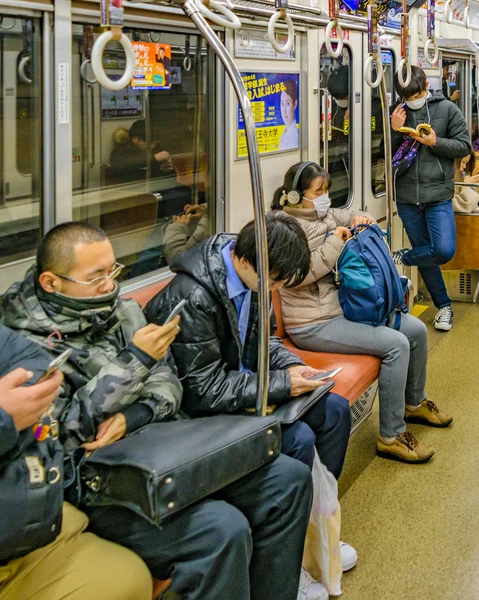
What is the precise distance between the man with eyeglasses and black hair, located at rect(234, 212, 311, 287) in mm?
437

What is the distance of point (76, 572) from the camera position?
6.25ft

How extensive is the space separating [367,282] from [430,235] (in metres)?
2.13

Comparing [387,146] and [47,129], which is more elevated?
[387,146]

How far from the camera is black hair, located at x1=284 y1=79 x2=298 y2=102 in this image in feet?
13.8

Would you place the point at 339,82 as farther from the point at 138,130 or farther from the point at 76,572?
the point at 76,572

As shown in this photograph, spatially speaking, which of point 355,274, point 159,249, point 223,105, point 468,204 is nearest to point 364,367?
point 355,274

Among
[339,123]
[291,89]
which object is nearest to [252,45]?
[291,89]

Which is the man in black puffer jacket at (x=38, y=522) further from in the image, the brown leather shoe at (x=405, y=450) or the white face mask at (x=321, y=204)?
the white face mask at (x=321, y=204)

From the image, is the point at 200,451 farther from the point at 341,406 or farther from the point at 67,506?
the point at 341,406

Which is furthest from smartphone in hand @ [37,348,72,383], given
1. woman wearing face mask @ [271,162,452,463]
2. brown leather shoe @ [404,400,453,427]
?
brown leather shoe @ [404,400,453,427]

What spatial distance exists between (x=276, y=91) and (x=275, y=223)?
1676 millimetres

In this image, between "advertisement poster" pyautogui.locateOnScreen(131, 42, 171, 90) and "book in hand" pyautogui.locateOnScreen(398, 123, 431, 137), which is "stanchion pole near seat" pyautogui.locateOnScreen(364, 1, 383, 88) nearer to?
"advertisement poster" pyautogui.locateOnScreen(131, 42, 171, 90)

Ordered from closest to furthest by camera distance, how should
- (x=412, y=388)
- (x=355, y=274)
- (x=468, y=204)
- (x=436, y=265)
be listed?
(x=355, y=274) → (x=412, y=388) → (x=436, y=265) → (x=468, y=204)

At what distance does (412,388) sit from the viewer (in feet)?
13.1
